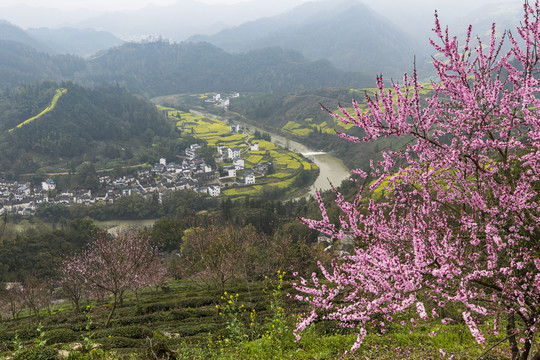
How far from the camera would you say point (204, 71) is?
156 meters

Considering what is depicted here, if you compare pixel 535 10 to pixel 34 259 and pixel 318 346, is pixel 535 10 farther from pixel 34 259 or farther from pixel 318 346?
pixel 34 259

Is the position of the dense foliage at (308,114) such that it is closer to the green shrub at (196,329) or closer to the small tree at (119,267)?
the small tree at (119,267)

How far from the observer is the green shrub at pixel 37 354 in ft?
20.0

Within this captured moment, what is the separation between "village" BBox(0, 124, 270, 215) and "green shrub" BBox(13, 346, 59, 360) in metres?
44.3

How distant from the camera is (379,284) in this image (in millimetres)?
3574

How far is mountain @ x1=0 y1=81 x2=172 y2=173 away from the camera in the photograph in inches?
2542

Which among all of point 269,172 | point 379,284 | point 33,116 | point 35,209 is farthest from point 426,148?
point 33,116

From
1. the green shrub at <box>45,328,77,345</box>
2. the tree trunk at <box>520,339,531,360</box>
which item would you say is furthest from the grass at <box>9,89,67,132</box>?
the tree trunk at <box>520,339,531,360</box>

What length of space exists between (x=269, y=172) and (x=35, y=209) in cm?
3542

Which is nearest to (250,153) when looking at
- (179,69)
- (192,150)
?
(192,150)

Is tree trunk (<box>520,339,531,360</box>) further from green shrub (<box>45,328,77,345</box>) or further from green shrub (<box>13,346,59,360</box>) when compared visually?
green shrub (<box>45,328,77,345</box>)

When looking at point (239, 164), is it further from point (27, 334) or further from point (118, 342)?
point (118, 342)

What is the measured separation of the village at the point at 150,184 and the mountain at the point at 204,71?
3291 inches

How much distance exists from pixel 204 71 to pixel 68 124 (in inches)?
3649
